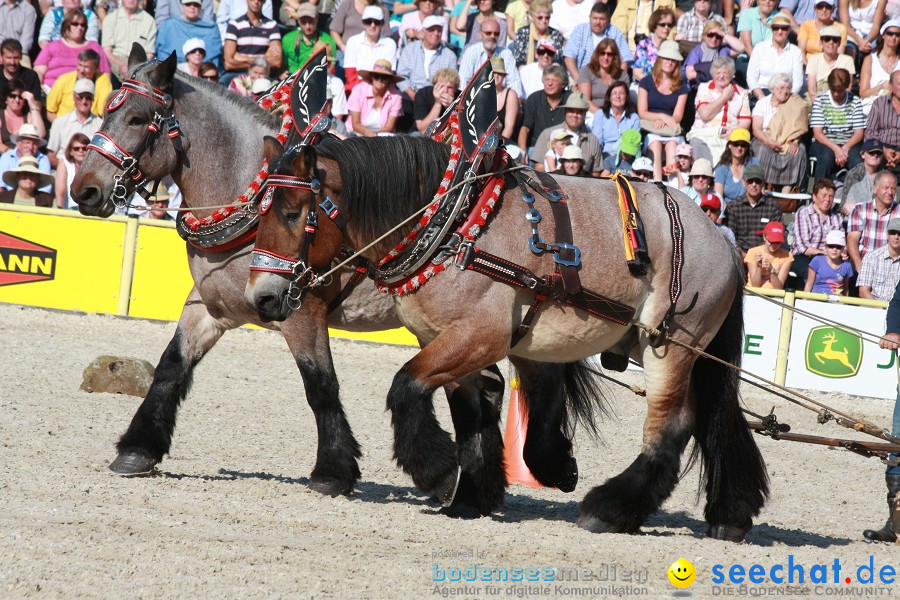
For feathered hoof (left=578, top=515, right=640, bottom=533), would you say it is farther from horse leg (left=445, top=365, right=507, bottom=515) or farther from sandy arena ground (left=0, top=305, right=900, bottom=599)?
horse leg (left=445, top=365, right=507, bottom=515)

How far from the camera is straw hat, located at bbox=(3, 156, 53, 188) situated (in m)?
12.1

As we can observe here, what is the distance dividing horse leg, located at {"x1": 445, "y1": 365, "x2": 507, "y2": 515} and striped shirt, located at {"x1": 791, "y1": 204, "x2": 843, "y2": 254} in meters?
6.19

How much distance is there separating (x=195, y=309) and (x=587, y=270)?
2.19m

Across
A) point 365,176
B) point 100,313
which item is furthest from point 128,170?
point 100,313

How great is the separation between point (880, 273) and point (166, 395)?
22.7ft

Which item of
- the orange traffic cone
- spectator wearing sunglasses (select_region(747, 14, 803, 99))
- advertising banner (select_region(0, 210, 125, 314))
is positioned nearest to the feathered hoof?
the orange traffic cone

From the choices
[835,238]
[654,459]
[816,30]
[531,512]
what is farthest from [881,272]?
[654,459]

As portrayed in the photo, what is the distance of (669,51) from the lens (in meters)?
12.3

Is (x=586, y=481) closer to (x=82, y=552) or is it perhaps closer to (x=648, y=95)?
(x=82, y=552)

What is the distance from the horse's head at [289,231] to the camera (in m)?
4.91

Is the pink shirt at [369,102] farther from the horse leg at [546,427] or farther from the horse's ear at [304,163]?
the horse's ear at [304,163]

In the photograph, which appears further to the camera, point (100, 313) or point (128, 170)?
point (100, 313)

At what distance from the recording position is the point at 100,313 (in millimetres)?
11289

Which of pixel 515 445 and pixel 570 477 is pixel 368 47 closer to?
pixel 515 445
